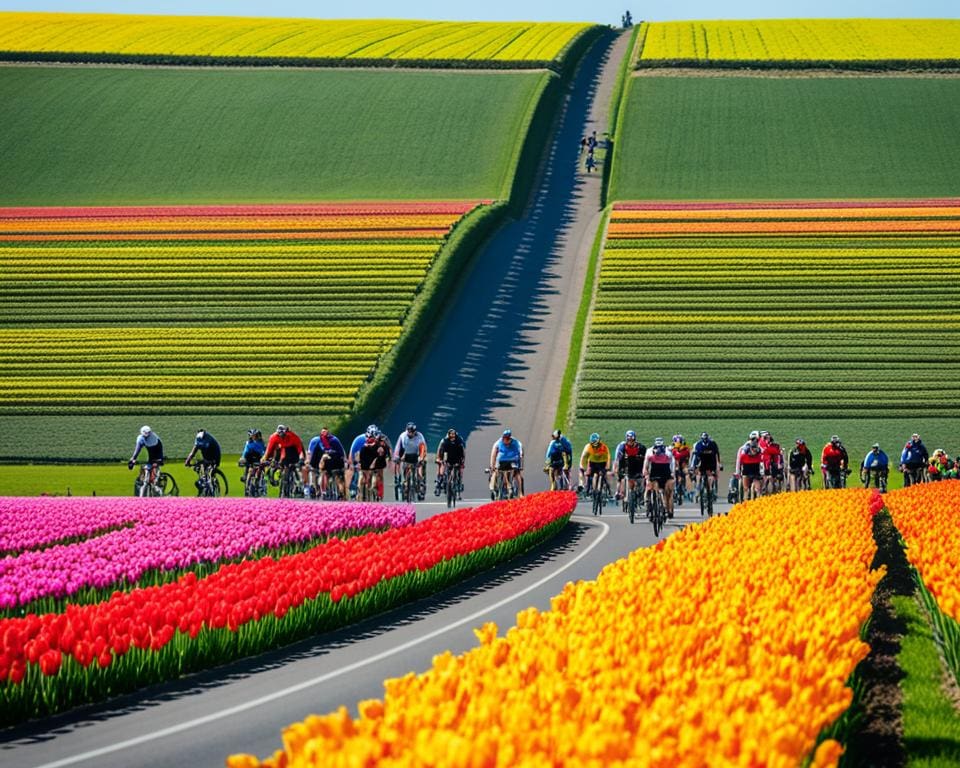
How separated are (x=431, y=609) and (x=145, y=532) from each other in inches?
251

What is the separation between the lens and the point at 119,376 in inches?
2330

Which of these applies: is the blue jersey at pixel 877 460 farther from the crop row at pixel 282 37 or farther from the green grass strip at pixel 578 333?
the crop row at pixel 282 37

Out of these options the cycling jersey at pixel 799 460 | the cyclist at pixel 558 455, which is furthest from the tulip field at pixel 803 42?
the cyclist at pixel 558 455

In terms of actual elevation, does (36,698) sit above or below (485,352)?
below

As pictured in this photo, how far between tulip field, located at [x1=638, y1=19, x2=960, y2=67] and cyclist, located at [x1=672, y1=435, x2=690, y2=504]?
91.7 meters

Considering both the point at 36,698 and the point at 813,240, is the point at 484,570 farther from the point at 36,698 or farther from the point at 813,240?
the point at 813,240

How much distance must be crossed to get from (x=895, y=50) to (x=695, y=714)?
133 m

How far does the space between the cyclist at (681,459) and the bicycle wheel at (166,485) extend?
41.0 feet

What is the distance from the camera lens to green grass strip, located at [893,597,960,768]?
36.0 ft

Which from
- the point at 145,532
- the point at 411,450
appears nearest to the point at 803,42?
the point at 411,450

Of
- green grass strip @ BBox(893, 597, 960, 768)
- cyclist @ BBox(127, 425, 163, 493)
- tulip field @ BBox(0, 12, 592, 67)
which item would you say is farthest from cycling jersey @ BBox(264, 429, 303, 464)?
tulip field @ BBox(0, 12, 592, 67)

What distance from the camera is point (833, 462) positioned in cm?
3984

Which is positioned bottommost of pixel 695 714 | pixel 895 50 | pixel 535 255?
pixel 695 714

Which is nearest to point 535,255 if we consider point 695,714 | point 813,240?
point 813,240
